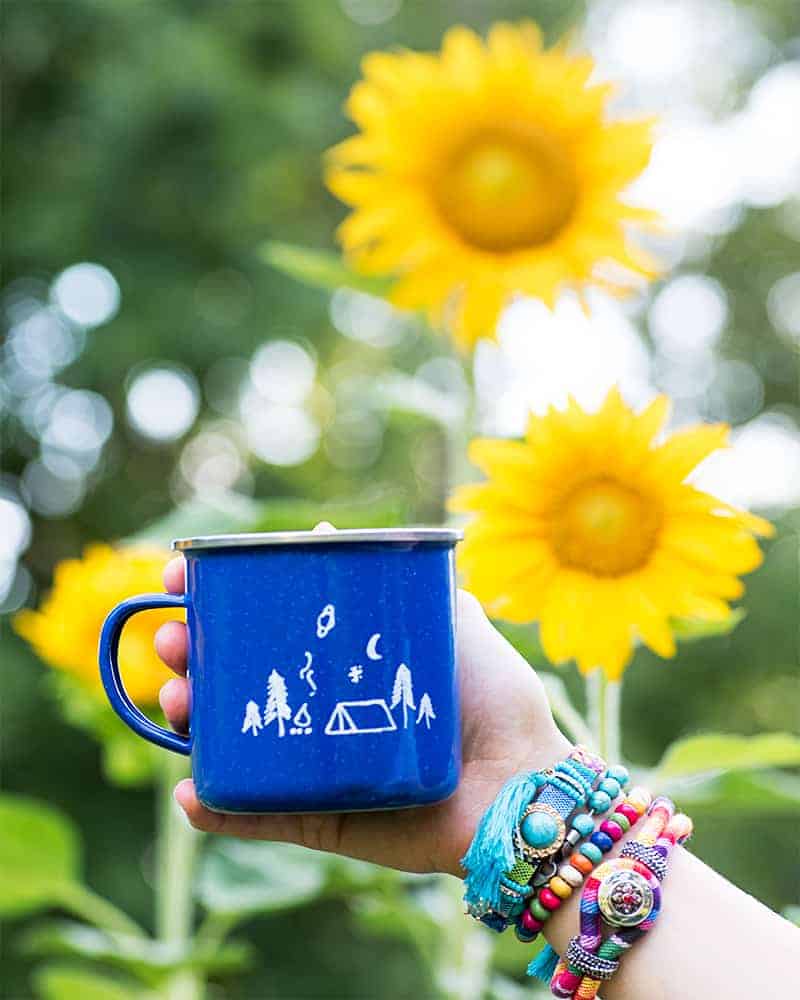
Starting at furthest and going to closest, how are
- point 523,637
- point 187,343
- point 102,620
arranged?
point 187,343 < point 102,620 < point 523,637

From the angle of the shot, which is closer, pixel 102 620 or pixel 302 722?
pixel 302 722

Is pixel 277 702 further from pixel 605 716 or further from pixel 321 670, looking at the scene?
pixel 605 716

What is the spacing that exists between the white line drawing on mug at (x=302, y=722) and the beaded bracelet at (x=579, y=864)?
202 millimetres

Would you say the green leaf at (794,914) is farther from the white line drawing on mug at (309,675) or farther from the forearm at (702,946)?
the white line drawing on mug at (309,675)

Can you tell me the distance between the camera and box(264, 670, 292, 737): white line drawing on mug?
2.42 ft

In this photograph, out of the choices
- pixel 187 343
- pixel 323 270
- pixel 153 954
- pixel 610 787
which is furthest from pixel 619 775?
pixel 187 343

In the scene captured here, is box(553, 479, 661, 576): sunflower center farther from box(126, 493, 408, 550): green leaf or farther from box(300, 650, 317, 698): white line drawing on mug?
box(300, 650, 317, 698): white line drawing on mug

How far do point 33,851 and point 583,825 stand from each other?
79cm

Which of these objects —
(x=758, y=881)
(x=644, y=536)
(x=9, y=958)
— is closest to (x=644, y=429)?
(x=644, y=536)

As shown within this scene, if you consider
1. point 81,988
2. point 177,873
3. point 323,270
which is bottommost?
point 81,988

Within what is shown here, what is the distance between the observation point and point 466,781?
898mm

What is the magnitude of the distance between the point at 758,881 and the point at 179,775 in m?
2.29

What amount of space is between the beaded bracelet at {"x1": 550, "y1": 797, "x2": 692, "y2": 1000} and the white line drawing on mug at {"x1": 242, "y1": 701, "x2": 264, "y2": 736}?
0.23m

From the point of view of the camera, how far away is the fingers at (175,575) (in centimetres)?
89
